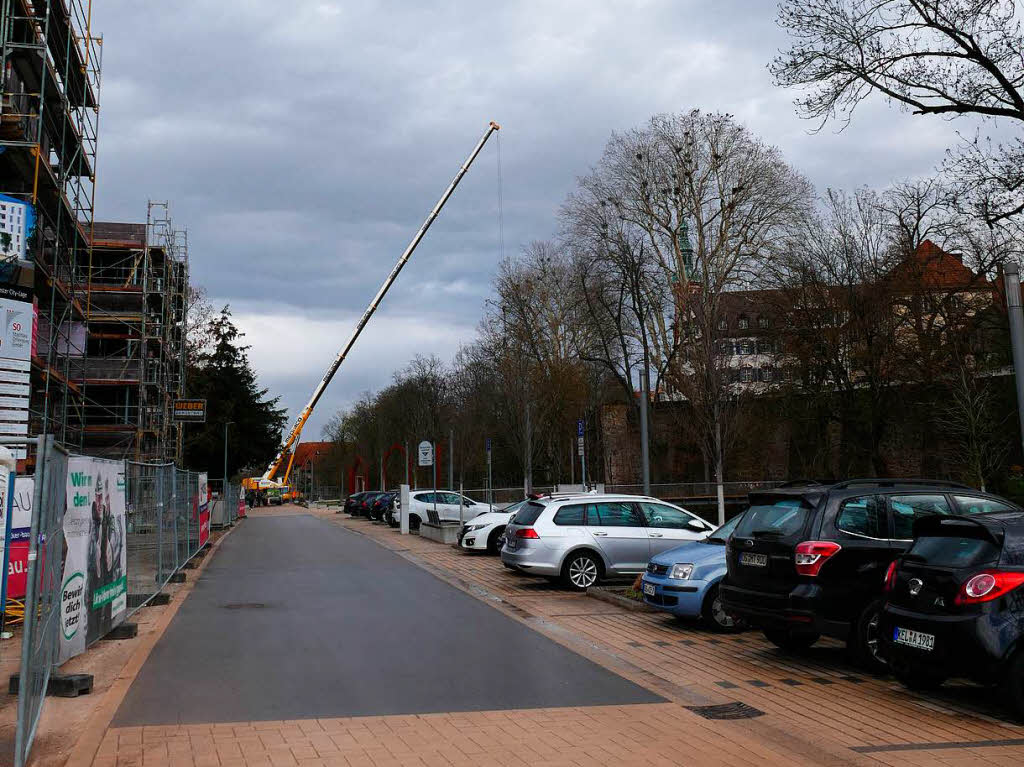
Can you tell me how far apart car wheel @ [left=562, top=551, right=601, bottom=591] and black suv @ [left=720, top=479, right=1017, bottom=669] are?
19.5 feet

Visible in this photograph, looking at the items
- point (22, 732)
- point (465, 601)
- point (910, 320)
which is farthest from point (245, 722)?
point (910, 320)

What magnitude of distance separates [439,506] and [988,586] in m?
27.3

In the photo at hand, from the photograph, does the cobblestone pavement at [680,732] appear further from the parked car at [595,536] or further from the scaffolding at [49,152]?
the scaffolding at [49,152]

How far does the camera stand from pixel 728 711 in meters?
7.49

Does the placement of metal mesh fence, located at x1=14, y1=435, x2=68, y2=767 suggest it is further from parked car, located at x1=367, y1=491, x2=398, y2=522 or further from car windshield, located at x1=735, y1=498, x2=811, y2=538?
parked car, located at x1=367, y1=491, x2=398, y2=522

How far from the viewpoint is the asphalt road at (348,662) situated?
24.8 ft

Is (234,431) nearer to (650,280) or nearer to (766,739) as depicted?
(650,280)

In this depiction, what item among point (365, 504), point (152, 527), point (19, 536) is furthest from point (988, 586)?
point (365, 504)

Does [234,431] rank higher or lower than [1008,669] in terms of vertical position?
higher

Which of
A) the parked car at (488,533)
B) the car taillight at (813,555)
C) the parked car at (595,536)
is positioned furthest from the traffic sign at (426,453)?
the car taillight at (813,555)

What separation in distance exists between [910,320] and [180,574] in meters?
27.4

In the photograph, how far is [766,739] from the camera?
21.8 ft

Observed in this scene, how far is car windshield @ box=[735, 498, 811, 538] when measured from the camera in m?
9.12

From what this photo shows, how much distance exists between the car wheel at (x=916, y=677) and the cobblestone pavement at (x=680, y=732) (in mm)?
101
